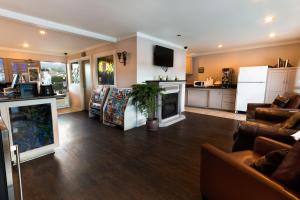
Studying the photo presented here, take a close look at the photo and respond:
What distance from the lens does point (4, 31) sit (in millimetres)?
3758

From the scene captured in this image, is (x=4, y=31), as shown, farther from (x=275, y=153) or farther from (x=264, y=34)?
(x=264, y=34)

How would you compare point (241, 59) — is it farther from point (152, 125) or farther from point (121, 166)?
point (121, 166)

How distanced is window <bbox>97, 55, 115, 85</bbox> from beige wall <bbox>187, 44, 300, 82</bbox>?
418 centimetres

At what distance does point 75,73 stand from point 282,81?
295 inches

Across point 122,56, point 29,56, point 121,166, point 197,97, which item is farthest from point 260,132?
point 29,56

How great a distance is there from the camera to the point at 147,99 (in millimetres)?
3641

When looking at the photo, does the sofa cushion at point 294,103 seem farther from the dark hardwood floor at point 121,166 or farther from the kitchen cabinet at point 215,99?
the kitchen cabinet at point 215,99

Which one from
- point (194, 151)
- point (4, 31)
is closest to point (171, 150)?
point (194, 151)

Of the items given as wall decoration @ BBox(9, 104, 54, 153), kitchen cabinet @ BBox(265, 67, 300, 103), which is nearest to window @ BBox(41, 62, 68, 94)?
wall decoration @ BBox(9, 104, 54, 153)

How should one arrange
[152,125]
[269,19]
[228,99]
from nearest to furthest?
[269,19] < [152,125] < [228,99]

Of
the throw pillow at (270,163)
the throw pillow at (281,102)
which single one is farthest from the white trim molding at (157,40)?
the throw pillow at (270,163)

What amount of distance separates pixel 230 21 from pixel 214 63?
3.61 metres

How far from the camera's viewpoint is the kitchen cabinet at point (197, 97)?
6.59 meters

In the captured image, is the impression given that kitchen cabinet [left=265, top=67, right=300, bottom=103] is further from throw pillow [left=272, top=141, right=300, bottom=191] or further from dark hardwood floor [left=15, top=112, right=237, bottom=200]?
throw pillow [left=272, top=141, right=300, bottom=191]
